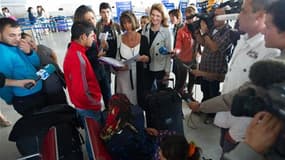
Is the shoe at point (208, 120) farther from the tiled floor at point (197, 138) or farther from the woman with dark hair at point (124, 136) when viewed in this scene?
the woman with dark hair at point (124, 136)

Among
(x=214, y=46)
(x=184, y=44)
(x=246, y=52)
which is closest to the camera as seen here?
(x=246, y=52)

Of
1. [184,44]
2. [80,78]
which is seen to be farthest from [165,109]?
[184,44]

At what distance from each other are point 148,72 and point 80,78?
0.94 meters

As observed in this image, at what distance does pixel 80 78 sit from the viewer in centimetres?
164

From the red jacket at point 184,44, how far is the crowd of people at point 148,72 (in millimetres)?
13

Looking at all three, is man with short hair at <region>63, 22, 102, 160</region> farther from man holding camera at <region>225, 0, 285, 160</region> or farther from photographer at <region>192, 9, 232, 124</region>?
man holding camera at <region>225, 0, 285, 160</region>

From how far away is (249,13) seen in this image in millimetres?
1129

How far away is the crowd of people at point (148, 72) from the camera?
87 centimetres

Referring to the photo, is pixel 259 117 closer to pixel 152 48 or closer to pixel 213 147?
pixel 213 147

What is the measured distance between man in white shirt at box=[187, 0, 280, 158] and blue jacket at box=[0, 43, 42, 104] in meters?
1.29

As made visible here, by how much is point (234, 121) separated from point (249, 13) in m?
0.58

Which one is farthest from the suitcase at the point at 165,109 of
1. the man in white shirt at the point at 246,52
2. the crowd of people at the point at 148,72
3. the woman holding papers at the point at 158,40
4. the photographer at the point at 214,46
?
the man in white shirt at the point at 246,52

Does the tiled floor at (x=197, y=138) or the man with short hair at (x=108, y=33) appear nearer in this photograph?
the tiled floor at (x=197, y=138)

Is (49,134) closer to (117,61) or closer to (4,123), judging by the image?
(117,61)
